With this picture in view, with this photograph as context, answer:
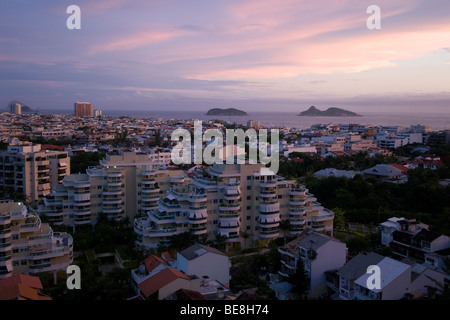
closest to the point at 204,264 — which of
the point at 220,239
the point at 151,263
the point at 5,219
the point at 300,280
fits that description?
the point at 151,263

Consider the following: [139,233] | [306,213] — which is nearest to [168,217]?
[139,233]

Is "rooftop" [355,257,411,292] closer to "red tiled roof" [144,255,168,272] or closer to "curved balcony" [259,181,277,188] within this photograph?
"red tiled roof" [144,255,168,272]

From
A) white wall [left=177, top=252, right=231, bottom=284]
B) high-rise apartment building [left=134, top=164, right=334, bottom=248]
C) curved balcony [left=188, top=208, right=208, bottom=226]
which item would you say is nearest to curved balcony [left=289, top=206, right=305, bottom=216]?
high-rise apartment building [left=134, top=164, right=334, bottom=248]

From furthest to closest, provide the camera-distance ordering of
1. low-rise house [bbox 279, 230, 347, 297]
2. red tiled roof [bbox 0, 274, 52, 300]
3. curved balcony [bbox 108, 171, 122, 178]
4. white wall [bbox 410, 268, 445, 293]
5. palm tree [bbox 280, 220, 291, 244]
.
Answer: curved balcony [bbox 108, 171, 122, 178], palm tree [bbox 280, 220, 291, 244], low-rise house [bbox 279, 230, 347, 297], white wall [bbox 410, 268, 445, 293], red tiled roof [bbox 0, 274, 52, 300]

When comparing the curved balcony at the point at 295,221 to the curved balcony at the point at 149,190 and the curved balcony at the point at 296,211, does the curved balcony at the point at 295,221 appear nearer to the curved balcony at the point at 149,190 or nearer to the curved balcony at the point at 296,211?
the curved balcony at the point at 296,211
